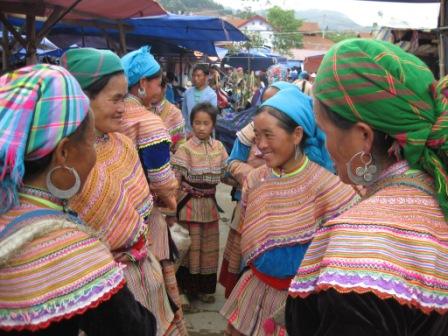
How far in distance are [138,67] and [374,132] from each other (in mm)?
2278

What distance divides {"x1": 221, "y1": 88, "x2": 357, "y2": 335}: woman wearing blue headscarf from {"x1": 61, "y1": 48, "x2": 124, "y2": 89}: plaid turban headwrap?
0.89 m

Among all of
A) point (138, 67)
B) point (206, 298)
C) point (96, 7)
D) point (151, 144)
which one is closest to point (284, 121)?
point (151, 144)

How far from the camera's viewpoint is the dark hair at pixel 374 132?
4.62ft

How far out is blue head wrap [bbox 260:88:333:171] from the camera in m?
2.71

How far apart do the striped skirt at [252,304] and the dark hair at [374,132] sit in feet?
4.42

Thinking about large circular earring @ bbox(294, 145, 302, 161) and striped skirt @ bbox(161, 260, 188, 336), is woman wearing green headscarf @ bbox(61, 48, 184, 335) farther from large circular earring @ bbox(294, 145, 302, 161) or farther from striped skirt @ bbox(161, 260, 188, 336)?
large circular earring @ bbox(294, 145, 302, 161)

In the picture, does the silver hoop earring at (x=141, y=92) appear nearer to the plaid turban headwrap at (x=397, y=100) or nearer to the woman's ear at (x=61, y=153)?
the woman's ear at (x=61, y=153)

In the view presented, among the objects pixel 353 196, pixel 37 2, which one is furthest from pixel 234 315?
pixel 37 2

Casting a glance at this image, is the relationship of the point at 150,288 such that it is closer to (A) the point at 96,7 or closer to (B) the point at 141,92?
(B) the point at 141,92

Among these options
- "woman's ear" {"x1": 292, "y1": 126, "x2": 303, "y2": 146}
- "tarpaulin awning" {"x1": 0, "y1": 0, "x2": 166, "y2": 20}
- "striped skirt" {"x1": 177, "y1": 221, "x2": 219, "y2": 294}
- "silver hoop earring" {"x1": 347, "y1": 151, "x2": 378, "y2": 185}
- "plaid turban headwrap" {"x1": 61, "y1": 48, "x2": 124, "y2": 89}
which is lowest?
"striped skirt" {"x1": 177, "y1": 221, "x2": 219, "y2": 294}

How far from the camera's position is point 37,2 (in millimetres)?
3805

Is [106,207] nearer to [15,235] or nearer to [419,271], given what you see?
[15,235]

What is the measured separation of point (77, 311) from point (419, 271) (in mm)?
918

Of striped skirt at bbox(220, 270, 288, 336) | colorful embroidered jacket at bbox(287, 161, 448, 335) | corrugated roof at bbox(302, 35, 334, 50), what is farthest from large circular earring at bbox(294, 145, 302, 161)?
corrugated roof at bbox(302, 35, 334, 50)
